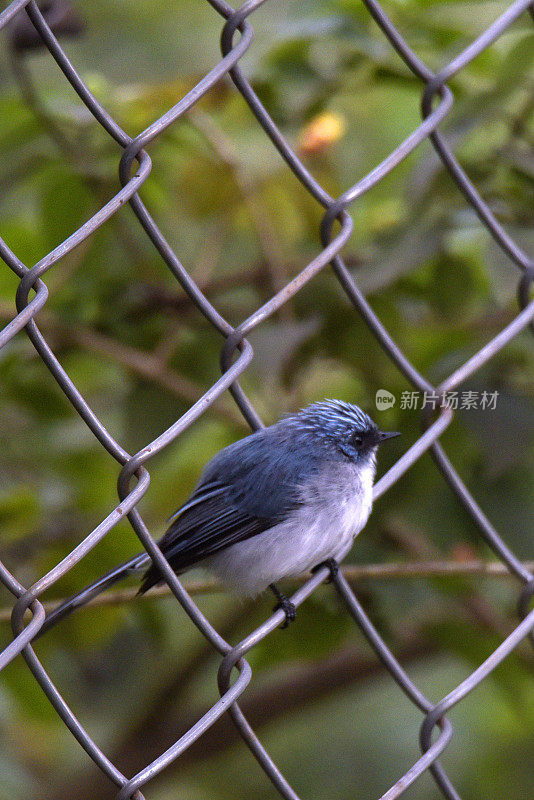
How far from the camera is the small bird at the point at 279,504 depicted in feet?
5.41

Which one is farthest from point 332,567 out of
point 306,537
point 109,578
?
point 109,578

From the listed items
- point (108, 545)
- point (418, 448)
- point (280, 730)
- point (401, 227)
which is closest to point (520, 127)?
point (401, 227)

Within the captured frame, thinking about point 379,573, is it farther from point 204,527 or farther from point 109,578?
point 109,578

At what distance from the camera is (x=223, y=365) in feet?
4.03

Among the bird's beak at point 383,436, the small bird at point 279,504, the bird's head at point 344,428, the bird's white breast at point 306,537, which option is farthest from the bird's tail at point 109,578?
the bird's beak at point 383,436

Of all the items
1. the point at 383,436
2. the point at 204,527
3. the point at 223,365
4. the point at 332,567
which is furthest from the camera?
the point at 383,436

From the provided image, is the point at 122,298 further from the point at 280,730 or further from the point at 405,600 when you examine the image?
the point at 280,730

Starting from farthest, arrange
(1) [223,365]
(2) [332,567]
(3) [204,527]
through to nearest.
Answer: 1. (3) [204,527]
2. (2) [332,567]
3. (1) [223,365]

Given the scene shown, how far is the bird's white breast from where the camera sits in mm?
1704

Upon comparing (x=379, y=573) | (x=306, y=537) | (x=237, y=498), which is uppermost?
(x=237, y=498)

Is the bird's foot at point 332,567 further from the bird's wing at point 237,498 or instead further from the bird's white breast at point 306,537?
the bird's wing at point 237,498

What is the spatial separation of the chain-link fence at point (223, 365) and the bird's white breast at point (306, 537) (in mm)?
262

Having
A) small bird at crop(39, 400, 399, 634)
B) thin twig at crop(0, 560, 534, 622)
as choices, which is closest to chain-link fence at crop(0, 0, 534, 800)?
thin twig at crop(0, 560, 534, 622)

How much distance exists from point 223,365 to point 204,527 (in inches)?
19.5
